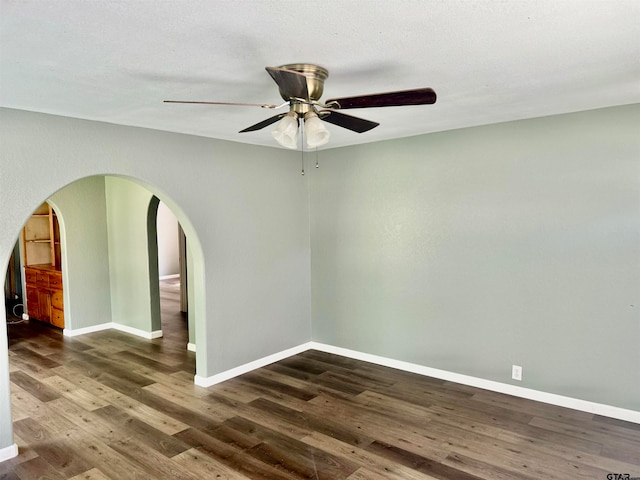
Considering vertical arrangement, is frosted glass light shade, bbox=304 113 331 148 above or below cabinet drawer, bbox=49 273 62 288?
above

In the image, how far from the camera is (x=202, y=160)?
4.04m

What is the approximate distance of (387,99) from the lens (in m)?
2.11

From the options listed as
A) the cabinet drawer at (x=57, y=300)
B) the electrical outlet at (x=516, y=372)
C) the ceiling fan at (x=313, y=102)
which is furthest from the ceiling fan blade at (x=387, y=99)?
the cabinet drawer at (x=57, y=300)

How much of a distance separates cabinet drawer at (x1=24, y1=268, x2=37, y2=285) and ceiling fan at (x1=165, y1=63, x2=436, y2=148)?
18.2 ft

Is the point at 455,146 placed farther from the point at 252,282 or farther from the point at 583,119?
the point at 252,282

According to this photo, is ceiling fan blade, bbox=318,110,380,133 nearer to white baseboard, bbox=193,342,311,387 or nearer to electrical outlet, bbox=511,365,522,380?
electrical outlet, bbox=511,365,522,380

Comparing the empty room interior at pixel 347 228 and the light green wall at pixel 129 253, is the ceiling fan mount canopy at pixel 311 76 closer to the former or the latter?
the empty room interior at pixel 347 228

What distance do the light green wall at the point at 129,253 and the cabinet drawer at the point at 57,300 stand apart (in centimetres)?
64

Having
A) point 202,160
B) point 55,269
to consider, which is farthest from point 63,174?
point 55,269

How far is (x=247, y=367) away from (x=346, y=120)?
300 cm

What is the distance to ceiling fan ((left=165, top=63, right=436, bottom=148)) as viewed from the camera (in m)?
2.04

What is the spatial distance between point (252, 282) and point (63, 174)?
2036 millimetres

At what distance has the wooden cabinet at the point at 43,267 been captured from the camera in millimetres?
6074

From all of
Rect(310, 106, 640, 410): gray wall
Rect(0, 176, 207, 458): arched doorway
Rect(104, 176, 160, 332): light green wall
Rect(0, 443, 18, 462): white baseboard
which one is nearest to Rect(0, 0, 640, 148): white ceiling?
Rect(310, 106, 640, 410): gray wall
